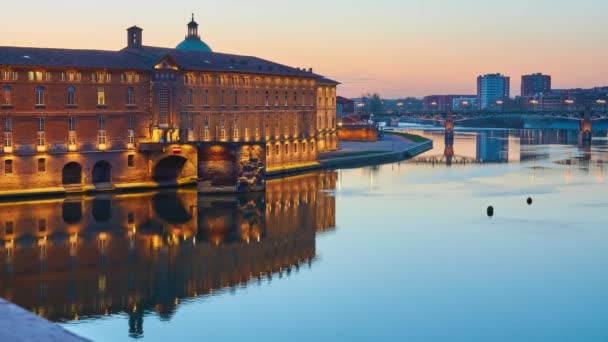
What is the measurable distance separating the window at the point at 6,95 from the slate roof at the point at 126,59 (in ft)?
6.42

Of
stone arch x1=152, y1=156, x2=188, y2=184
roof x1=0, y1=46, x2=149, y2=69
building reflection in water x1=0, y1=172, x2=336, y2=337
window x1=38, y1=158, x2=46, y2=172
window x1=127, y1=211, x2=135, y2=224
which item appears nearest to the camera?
building reflection in water x1=0, y1=172, x2=336, y2=337

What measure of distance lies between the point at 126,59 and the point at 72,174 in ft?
36.1

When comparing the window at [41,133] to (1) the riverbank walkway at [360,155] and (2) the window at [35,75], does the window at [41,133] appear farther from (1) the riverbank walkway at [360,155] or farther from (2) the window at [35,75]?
(1) the riverbank walkway at [360,155]

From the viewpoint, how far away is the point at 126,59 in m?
68.8

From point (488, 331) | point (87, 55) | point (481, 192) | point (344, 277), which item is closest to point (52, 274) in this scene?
point (344, 277)

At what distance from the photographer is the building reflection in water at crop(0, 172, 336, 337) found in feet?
113

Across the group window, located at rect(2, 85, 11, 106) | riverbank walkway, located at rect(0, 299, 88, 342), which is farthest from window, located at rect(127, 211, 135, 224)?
riverbank walkway, located at rect(0, 299, 88, 342)

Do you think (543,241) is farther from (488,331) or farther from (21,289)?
(21,289)

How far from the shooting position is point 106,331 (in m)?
29.2

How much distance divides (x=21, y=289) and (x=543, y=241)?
93.1ft

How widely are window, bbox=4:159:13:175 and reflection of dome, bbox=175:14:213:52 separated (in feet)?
139

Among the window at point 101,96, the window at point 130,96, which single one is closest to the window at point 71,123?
the window at point 101,96

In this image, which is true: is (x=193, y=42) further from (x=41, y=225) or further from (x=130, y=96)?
(x=41, y=225)

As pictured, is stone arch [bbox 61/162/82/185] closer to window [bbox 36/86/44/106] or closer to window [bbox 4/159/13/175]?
window [bbox 4/159/13/175]
